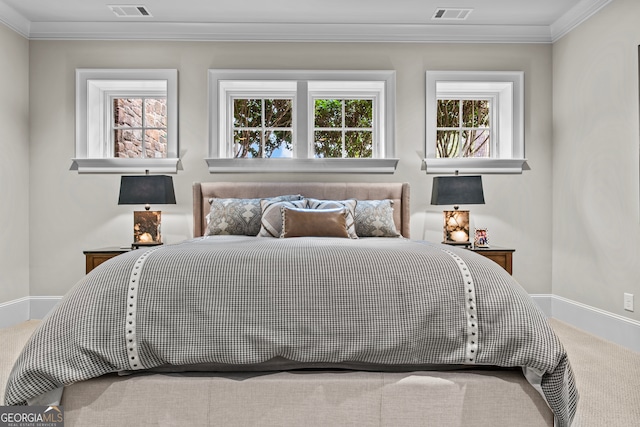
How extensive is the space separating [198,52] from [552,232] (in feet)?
11.6

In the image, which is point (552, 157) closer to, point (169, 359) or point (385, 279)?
point (385, 279)

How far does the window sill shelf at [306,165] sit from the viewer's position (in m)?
4.04

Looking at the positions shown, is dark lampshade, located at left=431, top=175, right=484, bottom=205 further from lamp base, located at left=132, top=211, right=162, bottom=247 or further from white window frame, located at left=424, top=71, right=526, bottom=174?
lamp base, located at left=132, top=211, right=162, bottom=247

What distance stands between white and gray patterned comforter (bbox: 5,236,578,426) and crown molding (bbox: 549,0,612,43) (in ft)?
9.55

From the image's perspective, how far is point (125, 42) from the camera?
4.03 metres

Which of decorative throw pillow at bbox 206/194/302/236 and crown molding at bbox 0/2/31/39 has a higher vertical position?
crown molding at bbox 0/2/31/39

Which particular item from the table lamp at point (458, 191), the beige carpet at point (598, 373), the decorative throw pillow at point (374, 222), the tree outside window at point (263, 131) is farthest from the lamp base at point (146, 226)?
the table lamp at point (458, 191)

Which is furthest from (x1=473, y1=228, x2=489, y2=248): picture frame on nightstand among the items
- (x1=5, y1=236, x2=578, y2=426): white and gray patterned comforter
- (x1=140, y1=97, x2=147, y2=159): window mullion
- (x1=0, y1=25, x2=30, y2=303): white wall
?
(x1=0, y1=25, x2=30, y2=303): white wall

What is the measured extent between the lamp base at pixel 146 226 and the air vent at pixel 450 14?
2.88 metres

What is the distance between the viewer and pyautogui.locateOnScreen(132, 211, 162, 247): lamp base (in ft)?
12.7

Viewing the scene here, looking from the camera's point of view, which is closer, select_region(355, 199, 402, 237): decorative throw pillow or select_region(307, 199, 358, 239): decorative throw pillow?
select_region(307, 199, 358, 239): decorative throw pillow

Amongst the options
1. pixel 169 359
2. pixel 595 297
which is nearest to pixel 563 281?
pixel 595 297

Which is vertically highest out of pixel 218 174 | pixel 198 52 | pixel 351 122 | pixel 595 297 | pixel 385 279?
pixel 198 52

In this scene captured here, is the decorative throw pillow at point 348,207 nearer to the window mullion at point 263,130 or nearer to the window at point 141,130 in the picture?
the window mullion at point 263,130
